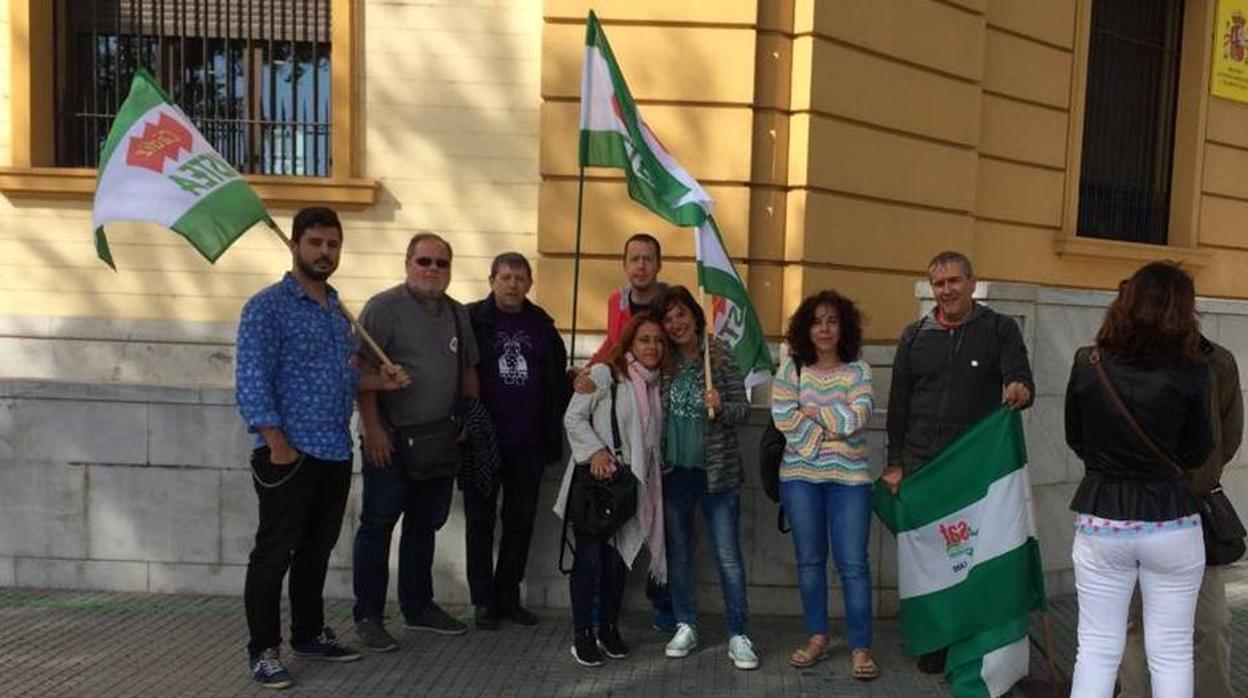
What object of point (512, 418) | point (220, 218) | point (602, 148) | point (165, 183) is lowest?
point (512, 418)

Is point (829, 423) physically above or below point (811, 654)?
above

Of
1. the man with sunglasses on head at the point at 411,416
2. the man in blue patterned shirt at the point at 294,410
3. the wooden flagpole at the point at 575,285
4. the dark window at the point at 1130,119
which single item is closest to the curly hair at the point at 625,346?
the man with sunglasses on head at the point at 411,416

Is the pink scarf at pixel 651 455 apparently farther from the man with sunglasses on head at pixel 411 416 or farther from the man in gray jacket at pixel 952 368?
the man in gray jacket at pixel 952 368

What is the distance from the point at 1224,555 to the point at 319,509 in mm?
3604

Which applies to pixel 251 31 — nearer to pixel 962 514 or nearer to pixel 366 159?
pixel 366 159

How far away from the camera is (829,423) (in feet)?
15.3

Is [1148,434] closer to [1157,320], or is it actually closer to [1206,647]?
[1157,320]

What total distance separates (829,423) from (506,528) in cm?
174

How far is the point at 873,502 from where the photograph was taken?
16.1ft

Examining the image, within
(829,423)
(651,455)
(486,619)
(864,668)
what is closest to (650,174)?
(651,455)

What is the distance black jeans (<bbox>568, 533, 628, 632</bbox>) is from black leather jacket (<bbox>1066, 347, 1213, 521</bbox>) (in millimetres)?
2067

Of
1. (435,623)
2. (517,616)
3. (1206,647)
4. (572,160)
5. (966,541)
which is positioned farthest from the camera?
(572,160)

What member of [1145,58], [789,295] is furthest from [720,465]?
[1145,58]

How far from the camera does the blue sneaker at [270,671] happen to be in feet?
14.8
